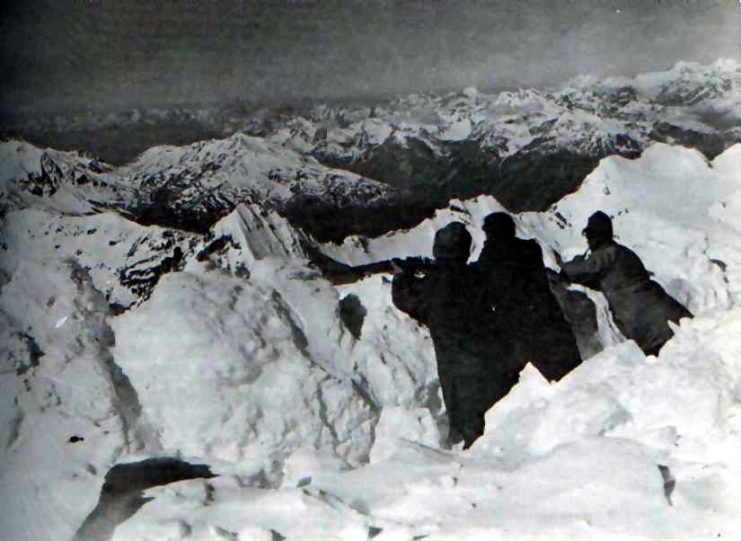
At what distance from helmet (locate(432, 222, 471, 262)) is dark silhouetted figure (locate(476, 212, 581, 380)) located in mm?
63

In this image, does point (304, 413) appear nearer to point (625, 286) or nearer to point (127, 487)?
point (127, 487)

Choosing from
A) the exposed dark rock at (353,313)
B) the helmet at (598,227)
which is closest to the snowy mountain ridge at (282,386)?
the exposed dark rock at (353,313)

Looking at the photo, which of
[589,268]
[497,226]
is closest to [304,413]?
[497,226]

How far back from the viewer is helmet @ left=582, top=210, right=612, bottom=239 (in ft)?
7.65

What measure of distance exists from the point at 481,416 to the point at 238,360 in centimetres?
60

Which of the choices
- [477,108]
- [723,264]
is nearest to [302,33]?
[477,108]

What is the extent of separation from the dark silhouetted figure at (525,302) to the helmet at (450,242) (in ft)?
0.21

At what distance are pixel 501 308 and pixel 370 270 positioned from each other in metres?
0.34

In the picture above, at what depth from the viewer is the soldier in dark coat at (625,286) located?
2.25 m

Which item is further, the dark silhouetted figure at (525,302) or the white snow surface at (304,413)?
the dark silhouetted figure at (525,302)

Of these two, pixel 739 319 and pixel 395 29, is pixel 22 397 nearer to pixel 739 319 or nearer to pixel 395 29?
pixel 395 29

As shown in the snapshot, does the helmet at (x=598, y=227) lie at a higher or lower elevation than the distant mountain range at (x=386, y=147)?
lower

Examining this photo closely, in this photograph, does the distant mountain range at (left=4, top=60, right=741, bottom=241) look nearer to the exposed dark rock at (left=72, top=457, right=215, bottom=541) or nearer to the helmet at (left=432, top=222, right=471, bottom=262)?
the helmet at (left=432, top=222, right=471, bottom=262)

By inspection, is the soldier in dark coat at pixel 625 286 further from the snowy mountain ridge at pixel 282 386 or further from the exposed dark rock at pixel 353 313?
the exposed dark rock at pixel 353 313
